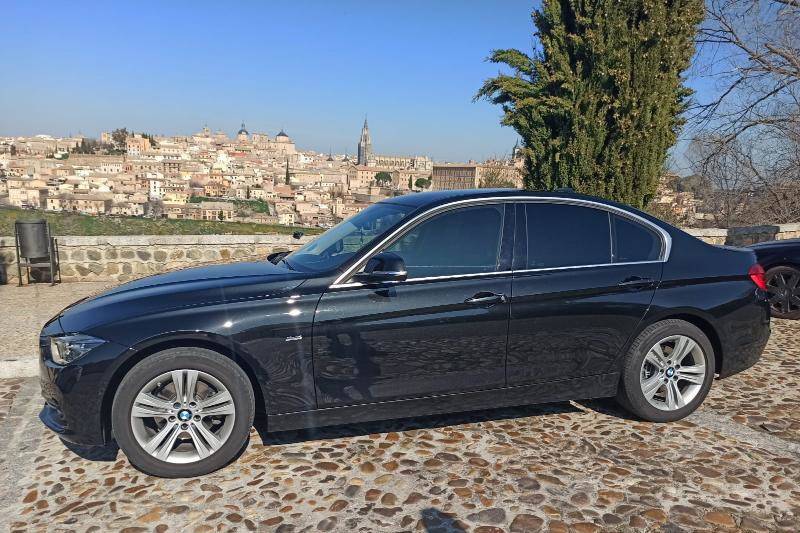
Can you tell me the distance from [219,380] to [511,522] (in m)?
1.70

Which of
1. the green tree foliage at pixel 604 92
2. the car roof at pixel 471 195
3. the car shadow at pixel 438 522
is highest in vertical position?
the green tree foliage at pixel 604 92

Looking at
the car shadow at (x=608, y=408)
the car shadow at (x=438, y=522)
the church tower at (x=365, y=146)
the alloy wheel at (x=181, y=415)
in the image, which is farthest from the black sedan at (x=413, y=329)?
the church tower at (x=365, y=146)

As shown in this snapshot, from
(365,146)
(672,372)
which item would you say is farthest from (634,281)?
(365,146)

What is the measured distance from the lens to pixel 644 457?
122 inches

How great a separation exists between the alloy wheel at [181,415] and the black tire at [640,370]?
2.59 m

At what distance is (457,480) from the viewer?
2.84 meters

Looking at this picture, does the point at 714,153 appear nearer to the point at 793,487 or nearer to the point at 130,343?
the point at 793,487

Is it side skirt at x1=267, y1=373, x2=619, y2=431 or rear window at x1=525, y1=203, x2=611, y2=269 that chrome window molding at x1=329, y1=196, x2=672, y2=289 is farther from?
side skirt at x1=267, y1=373, x2=619, y2=431

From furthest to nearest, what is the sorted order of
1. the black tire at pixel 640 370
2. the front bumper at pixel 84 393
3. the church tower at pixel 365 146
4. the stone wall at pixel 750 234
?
the church tower at pixel 365 146, the stone wall at pixel 750 234, the black tire at pixel 640 370, the front bumper at pixel 84 393

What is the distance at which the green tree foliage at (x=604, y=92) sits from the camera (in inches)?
346

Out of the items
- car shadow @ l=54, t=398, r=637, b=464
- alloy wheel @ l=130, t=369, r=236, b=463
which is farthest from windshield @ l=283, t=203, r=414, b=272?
car shadow @ l=54, t=398, r=637, b=464

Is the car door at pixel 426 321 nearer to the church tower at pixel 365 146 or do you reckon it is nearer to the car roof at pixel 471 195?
the car roof at pixel 471 195

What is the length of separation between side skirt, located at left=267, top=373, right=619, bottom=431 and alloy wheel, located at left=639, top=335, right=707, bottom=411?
261 mm

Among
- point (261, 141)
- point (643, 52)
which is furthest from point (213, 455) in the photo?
point (261, 141)
